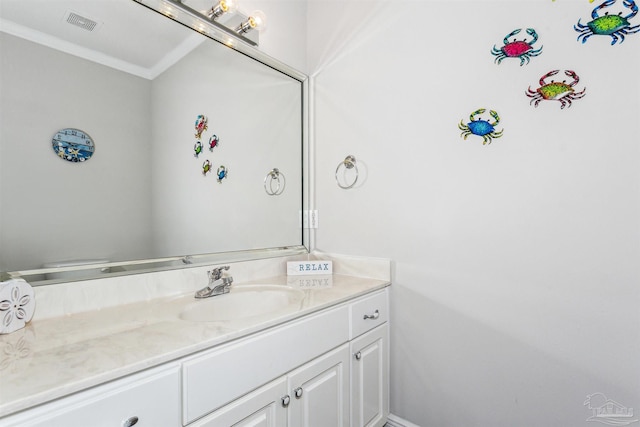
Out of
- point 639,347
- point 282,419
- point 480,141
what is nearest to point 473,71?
point 480,141

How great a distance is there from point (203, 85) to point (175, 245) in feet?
2.46

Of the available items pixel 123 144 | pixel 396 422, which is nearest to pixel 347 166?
pixel 123 144

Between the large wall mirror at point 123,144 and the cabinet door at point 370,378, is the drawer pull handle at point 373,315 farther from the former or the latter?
the large wall mirror at point 123,144

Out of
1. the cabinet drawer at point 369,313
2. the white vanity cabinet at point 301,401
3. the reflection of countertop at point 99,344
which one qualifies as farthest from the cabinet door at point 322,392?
the reflection of countertop at point 99,344

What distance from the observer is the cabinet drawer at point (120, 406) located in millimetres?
580

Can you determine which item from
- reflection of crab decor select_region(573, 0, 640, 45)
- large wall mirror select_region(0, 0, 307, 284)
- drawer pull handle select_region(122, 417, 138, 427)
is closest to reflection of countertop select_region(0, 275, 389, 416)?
drawer pull handle select_region(122, 417, 138, 427)

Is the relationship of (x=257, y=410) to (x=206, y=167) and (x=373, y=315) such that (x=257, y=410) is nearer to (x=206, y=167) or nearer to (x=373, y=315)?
(x=373, y=315)

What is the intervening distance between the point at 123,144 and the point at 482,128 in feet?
4.79

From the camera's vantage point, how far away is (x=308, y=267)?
5.82ft

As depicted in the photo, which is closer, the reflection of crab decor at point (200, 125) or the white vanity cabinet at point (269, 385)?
the white vanity cabinet at point (269, 385)

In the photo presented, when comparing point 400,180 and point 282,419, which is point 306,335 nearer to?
point 282,419

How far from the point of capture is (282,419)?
3.37ft

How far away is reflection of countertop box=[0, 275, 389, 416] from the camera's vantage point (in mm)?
602

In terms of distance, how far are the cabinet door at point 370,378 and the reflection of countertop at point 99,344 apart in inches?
14.7
